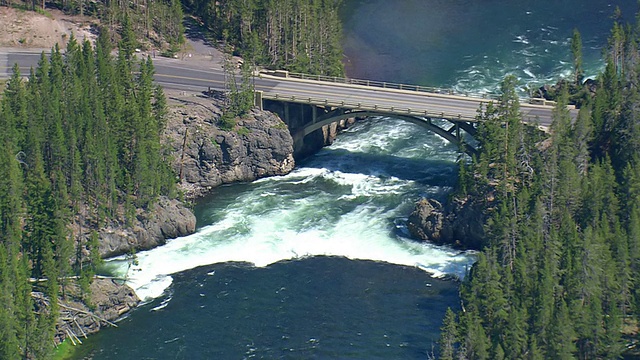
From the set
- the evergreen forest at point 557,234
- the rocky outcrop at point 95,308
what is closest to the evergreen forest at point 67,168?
the rocky outcrop at point 95,308

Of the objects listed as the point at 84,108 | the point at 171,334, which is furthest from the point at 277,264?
the point at 84,108

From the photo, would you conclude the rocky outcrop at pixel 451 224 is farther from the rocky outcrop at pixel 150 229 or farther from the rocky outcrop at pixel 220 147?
the rocky outcrop at pixel 150 229

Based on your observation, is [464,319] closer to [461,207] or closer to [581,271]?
[581,271]

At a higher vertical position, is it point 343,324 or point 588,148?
point 588,148

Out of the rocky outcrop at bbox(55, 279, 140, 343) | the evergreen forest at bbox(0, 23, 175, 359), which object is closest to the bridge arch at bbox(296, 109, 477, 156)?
the evergreen forest at bbox(0, 23, 175, 359)

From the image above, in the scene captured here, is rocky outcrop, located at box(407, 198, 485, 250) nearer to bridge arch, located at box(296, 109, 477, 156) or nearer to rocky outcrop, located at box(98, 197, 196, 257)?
bridge arch, located at box(296, 109, 477, 156)

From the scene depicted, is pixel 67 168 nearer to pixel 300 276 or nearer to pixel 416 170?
pixel 300 276
